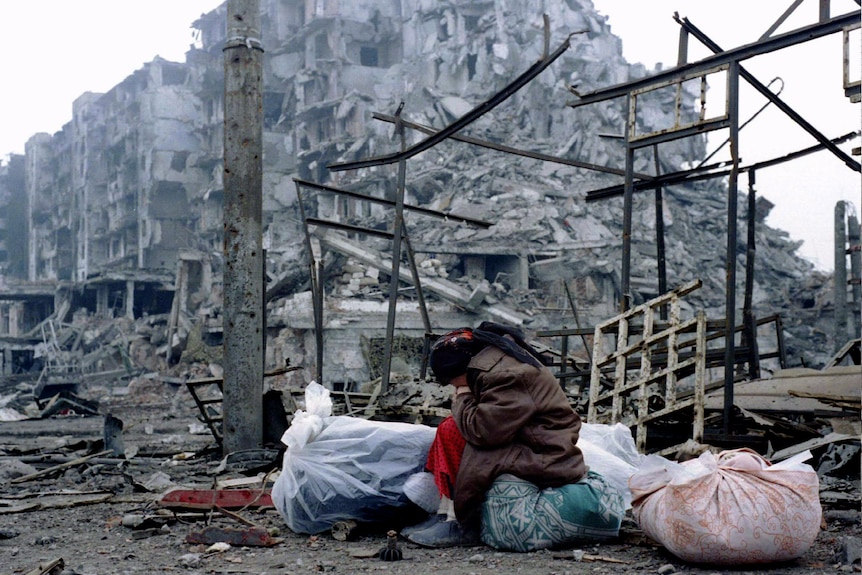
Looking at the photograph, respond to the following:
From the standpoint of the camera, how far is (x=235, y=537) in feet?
12.9

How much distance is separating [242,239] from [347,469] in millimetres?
3206

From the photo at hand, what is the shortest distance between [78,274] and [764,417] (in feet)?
199

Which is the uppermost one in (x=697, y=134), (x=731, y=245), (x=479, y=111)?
(x=479, y=111)

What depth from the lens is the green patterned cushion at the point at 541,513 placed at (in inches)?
139

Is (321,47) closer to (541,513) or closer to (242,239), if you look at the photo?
(242,239)

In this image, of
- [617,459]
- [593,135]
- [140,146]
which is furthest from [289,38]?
[617,459]

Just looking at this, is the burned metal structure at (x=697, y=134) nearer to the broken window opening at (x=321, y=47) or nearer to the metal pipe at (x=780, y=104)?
the metal pipe at (x=780, y=104)

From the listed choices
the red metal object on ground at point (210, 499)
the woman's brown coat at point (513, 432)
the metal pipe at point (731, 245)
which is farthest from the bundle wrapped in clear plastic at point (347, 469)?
the metal pipe at point (731, 245)

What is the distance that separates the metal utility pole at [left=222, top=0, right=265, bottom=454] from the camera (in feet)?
22.0

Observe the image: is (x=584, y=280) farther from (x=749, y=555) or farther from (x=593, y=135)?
(x=749, y=555)

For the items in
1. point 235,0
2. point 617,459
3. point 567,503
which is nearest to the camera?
point 567,503

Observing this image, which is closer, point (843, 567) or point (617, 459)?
point (843, 567)

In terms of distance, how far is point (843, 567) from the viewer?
305 centimetres

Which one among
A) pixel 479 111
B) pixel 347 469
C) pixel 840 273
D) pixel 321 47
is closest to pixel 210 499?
pixel 347 469
